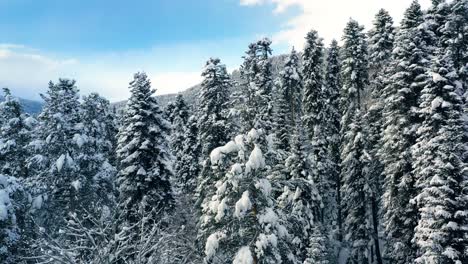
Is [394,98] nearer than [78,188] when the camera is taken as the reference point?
No

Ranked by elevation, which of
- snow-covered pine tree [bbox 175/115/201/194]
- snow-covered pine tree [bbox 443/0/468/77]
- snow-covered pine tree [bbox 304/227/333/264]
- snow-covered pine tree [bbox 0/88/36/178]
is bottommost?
snow-covered pine tree [bbox 304/227/333/264]

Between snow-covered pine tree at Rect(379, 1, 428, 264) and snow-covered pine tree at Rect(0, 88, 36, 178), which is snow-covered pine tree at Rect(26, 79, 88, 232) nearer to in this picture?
snow-covered pine tree at Rect(0, 88, 36, 178)

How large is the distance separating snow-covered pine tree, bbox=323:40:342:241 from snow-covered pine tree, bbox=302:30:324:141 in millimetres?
2193

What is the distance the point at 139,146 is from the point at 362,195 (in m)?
22.8

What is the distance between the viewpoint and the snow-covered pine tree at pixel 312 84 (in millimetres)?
42688

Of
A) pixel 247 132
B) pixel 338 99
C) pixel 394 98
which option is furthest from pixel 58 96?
pixel 338 99

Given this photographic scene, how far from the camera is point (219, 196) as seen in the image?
15109 mm

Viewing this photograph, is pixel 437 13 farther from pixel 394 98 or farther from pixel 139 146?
pixel 139 146

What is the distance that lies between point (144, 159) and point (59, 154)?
17.6 ft

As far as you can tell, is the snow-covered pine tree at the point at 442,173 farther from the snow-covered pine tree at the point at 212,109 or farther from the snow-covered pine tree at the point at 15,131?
the snow-covered pine tree at the point at 15,131

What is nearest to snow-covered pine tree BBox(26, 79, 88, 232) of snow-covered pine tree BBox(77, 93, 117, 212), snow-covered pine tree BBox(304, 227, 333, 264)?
snow-covered pine tree BBox(77, 93, 117, 212)

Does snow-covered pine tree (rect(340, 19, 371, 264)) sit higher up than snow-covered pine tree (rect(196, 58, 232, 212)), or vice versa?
snow-covered pine tree (rect(196, 58, 232, 212))

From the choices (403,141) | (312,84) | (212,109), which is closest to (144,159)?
(212,109)

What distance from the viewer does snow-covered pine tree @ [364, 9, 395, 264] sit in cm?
3750
